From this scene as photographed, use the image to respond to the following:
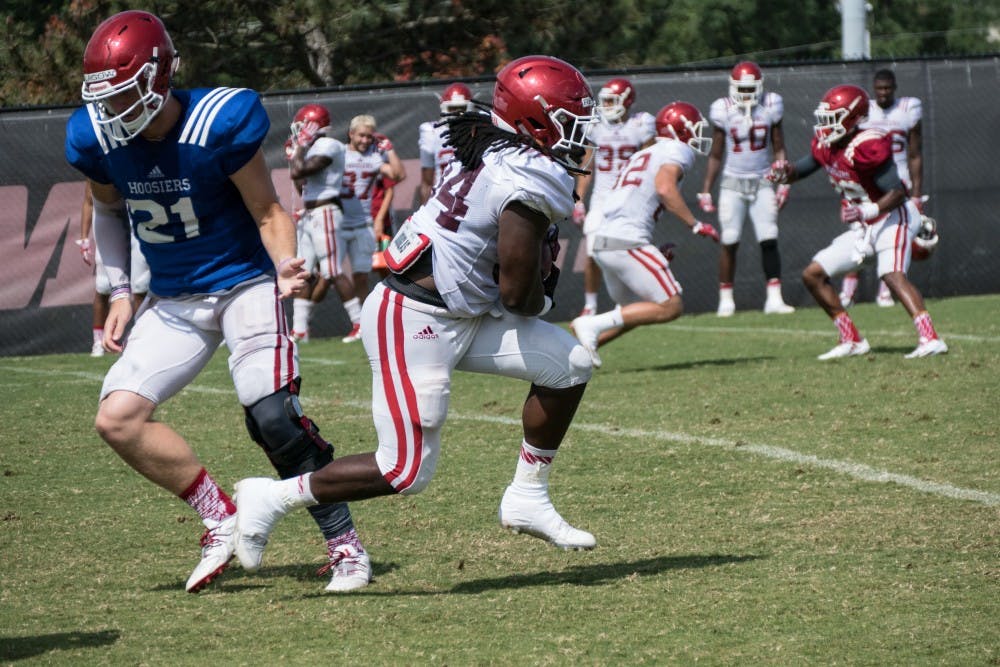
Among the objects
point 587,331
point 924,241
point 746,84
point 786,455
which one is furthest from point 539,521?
point 746,84

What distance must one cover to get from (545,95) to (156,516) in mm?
2488

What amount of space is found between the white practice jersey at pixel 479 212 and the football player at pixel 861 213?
18.2ft

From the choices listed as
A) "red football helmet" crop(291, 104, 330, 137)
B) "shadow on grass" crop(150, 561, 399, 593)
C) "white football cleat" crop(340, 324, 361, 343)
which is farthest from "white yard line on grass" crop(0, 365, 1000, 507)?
"red football helmet" crop(291, 104, 330, 137)

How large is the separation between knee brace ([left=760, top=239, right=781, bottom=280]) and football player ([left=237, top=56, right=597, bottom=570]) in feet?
29.9

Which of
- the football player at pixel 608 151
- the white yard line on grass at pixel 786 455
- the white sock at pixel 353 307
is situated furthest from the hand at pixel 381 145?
the white yard line on grass at pixel 786 455

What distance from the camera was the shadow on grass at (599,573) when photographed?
14.7 feet

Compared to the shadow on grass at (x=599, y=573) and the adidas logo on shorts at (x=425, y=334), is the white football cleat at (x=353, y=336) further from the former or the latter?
the adidas logo on shorts at (x=425, y=334)

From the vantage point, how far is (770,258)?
44.0 feet

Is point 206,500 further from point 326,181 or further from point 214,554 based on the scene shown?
point 326,181

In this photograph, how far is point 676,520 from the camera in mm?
5312

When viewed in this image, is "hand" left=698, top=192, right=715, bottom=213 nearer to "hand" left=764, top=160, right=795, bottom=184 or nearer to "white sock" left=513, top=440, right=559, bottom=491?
"hand" left=764, top=160, right=795, bottom=184

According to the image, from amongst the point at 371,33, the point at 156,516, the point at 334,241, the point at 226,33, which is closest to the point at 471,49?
the point at 371,33

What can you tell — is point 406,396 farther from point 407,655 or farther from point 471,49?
point 471,49

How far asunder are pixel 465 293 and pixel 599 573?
99 centimetres
